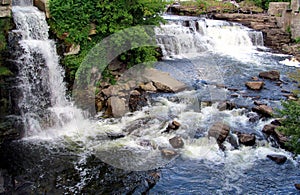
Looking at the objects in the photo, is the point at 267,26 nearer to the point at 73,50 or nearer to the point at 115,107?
the point at 115,107

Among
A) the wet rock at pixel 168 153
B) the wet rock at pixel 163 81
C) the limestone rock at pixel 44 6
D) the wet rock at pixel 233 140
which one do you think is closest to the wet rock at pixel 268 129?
the wet rock at pixel 233 140

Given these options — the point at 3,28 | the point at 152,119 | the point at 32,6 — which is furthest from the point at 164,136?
the point at 32,6

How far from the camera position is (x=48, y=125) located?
363 inches

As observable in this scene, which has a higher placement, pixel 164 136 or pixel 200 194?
pixel 164 136

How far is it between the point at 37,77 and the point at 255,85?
7666mm

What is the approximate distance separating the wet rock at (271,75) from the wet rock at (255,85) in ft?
3.25

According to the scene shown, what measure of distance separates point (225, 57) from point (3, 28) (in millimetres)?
10426

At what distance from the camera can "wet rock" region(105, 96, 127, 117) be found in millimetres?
9875

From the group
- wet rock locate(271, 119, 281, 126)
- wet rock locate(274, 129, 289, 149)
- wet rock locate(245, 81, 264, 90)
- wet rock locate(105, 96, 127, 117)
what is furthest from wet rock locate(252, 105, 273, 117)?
wet rock locate(105, 96, 127, 117)

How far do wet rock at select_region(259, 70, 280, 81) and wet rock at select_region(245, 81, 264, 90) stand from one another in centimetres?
99

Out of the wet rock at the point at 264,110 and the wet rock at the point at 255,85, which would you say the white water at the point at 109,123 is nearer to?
the wet rock at the point at 264,110

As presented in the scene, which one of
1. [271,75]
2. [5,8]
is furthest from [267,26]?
[5,8]

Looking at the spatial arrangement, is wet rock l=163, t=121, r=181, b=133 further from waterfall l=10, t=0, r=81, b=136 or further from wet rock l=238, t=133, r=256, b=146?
waterfall l=10, t=0, r=81, b=136

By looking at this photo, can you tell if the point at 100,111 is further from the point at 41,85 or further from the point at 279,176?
the point at 279,176
